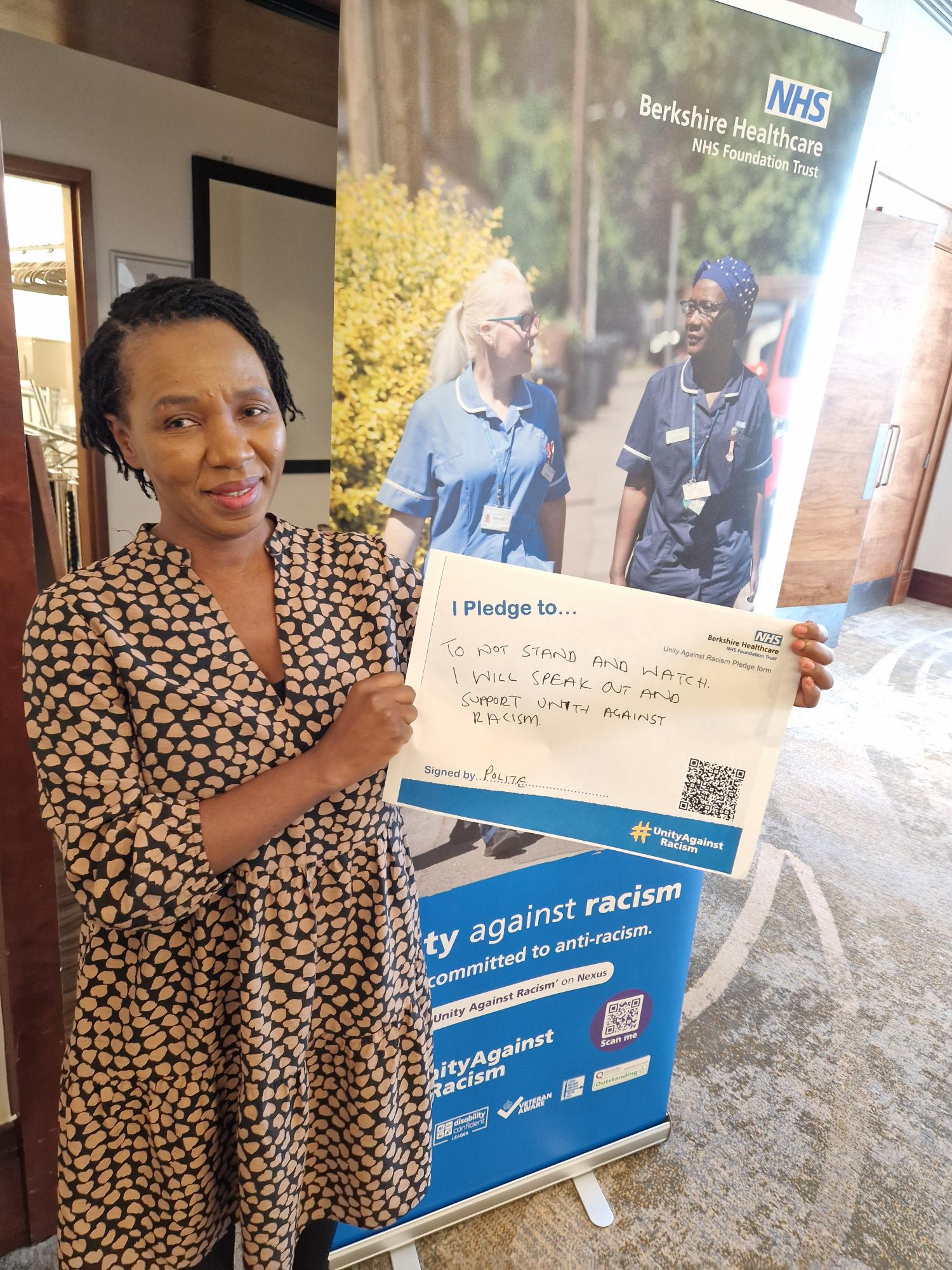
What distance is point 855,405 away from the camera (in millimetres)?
4738

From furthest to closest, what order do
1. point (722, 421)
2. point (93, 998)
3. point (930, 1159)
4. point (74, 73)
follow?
point (74, 73), point (930, 1159), point (722, 421), point (93, 998)

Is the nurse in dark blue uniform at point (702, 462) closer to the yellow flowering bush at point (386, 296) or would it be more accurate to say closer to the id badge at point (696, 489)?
the id badge at point (696, 489)

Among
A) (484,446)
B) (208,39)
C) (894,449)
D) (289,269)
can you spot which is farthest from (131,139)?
(894,449)

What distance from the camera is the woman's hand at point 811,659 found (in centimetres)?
105

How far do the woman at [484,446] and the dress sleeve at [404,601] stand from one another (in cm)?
18

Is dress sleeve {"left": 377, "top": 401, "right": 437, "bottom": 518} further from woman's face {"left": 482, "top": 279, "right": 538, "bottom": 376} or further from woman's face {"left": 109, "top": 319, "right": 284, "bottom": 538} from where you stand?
woman's face {"left": 109, "top": 319, "right": 284, "bottom": 538}

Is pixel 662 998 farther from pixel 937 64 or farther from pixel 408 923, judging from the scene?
pixel 937 64

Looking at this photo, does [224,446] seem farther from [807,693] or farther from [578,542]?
[807,693]

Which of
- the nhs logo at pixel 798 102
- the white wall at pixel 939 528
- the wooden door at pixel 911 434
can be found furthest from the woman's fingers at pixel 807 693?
the white wall at pixel 939 528

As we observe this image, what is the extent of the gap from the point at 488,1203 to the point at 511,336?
65.1 inches

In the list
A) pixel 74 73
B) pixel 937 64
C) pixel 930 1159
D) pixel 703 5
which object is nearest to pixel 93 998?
pixel 703 5

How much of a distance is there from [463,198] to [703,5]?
0.46 m

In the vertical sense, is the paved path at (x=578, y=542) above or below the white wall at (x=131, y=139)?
below

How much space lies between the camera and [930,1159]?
1820 mm
